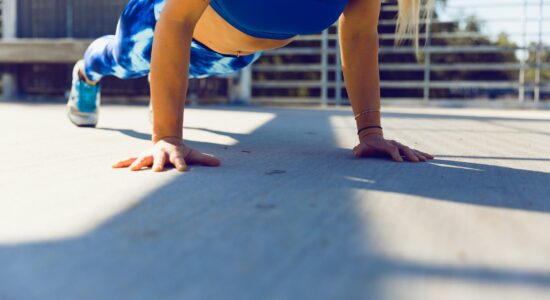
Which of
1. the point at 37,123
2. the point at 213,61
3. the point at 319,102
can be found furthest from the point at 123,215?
the point at 319,102

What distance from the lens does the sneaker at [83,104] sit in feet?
8.08

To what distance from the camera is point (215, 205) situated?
885mm

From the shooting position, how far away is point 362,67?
1.57m

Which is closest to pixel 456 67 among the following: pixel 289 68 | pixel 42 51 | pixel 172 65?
pixel 289 68

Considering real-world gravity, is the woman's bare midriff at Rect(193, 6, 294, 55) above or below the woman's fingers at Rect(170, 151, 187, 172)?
above

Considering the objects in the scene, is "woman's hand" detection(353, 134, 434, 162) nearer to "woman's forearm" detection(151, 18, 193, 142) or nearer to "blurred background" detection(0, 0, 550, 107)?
"woman's forearm" detection(151, 18, 193, 142)

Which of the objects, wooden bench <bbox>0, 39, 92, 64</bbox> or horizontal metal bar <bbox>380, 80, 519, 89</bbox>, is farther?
horizontal metal bar <bbox>380, 80, 519, 89</bbox>

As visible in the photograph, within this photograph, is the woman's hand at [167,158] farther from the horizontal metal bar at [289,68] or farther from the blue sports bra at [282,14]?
the horizontal metal bar at [289,68]

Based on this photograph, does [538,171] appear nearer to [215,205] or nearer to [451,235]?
[451,235]

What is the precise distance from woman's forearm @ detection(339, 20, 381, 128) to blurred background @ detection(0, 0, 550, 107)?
3.75 metres

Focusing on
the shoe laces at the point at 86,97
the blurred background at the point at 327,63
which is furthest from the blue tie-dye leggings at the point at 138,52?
the blurred background at the point at 327,63

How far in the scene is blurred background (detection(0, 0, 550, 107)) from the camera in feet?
17.8

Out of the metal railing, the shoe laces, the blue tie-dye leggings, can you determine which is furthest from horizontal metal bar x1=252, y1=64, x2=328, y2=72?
the blue tie-dye leggings

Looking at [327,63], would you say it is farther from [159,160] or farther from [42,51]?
[159,160]
